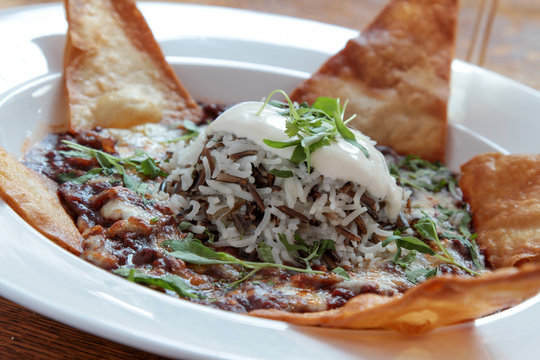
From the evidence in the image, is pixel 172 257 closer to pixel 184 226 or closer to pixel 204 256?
pixel 204 256

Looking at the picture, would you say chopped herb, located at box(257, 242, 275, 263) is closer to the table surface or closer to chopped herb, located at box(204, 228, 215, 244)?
chopped herb, located at box(204, 228, 215, 244)

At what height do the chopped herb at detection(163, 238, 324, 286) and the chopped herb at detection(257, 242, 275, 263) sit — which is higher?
the chopped herb at detection(163, 238, 324, 286)

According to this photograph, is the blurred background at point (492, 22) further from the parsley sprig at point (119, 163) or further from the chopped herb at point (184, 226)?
the chopped herb at point (184, 226)

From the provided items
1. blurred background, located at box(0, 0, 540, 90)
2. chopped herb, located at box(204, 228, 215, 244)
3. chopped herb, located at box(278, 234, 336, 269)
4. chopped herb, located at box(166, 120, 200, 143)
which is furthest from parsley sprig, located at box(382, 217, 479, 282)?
blurred background, located at box(0, 0, 540, 90)

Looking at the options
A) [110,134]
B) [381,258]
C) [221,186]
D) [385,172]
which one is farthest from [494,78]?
[110,134]

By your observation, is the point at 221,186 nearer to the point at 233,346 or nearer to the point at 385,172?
the point at 385,172
